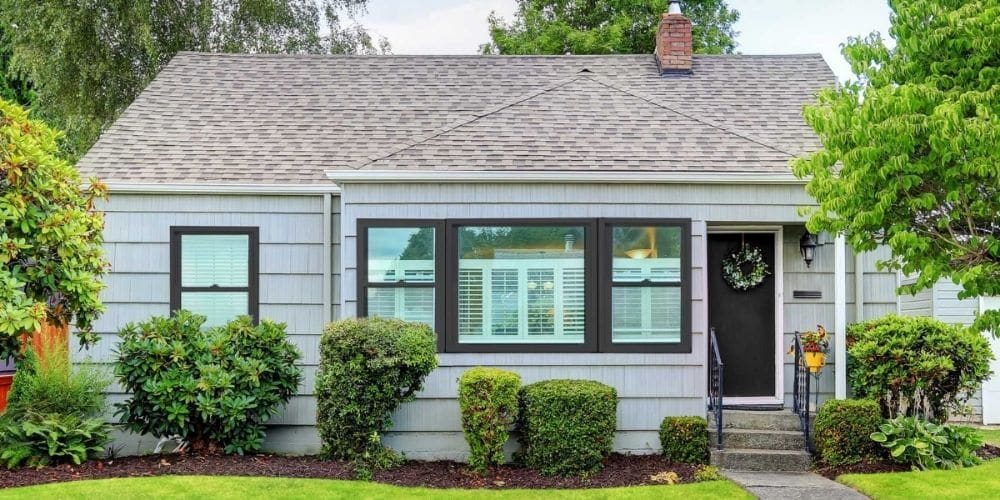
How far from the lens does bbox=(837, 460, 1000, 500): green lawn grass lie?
706 centimetres

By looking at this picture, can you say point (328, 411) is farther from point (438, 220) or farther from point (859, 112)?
point (859, 112)

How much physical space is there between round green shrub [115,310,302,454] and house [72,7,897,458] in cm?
66

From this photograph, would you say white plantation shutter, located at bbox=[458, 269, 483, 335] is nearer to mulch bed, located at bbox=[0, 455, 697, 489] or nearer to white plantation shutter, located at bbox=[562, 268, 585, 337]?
white plantation shutter, located at bbox=[562, 268, 585, 337]

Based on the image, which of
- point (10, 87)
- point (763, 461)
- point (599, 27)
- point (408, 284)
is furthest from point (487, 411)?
point (10, 87)

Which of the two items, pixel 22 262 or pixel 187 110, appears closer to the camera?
pixel 22 262

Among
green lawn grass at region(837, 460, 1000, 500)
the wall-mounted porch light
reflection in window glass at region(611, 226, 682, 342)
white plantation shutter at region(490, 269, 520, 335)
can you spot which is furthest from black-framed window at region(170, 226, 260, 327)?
green lawn grass at region(837, 460, 1000, 500)

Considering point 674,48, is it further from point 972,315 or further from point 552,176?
point 972,315

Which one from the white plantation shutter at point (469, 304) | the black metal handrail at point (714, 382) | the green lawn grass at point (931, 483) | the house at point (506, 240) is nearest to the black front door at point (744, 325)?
the house at point (506, 240)

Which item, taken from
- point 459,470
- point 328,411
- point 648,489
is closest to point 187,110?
point 328,411

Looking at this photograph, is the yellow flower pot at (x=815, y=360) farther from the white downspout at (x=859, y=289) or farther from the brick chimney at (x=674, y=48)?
the brick chimney at (x=674, y=48)

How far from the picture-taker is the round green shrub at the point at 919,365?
832 centimetres

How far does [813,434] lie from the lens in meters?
8.45

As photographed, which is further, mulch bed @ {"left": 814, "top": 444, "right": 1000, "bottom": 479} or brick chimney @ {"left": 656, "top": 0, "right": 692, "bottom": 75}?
brick chimney @ {"left": 656, "top": 0, "right": 692, "bottom": 75}

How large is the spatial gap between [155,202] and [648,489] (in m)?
5.66
